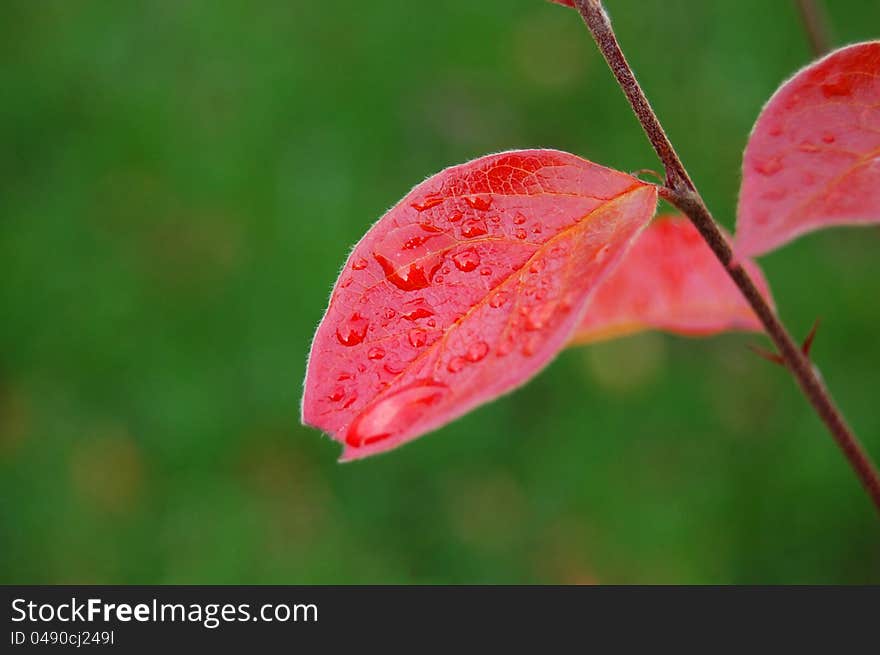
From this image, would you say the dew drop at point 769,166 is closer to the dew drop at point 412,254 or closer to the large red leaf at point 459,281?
the large red leaf at point 459,281

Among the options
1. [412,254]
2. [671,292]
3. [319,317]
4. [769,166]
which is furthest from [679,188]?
[319,317]

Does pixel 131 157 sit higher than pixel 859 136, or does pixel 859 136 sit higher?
pixel 131 157

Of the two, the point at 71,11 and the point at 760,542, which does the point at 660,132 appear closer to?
the point at 760,542

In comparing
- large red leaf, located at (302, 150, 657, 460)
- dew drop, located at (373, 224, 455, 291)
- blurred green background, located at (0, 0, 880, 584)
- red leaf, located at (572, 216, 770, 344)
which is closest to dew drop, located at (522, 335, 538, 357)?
large red leaf, located at (302, 150, 657, 460)

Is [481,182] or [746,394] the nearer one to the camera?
[481,182]

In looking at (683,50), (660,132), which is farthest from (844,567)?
(660,132)

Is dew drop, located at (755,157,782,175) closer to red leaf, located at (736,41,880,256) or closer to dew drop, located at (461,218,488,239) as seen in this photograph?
red leaf, located at (736,41,880,256)
